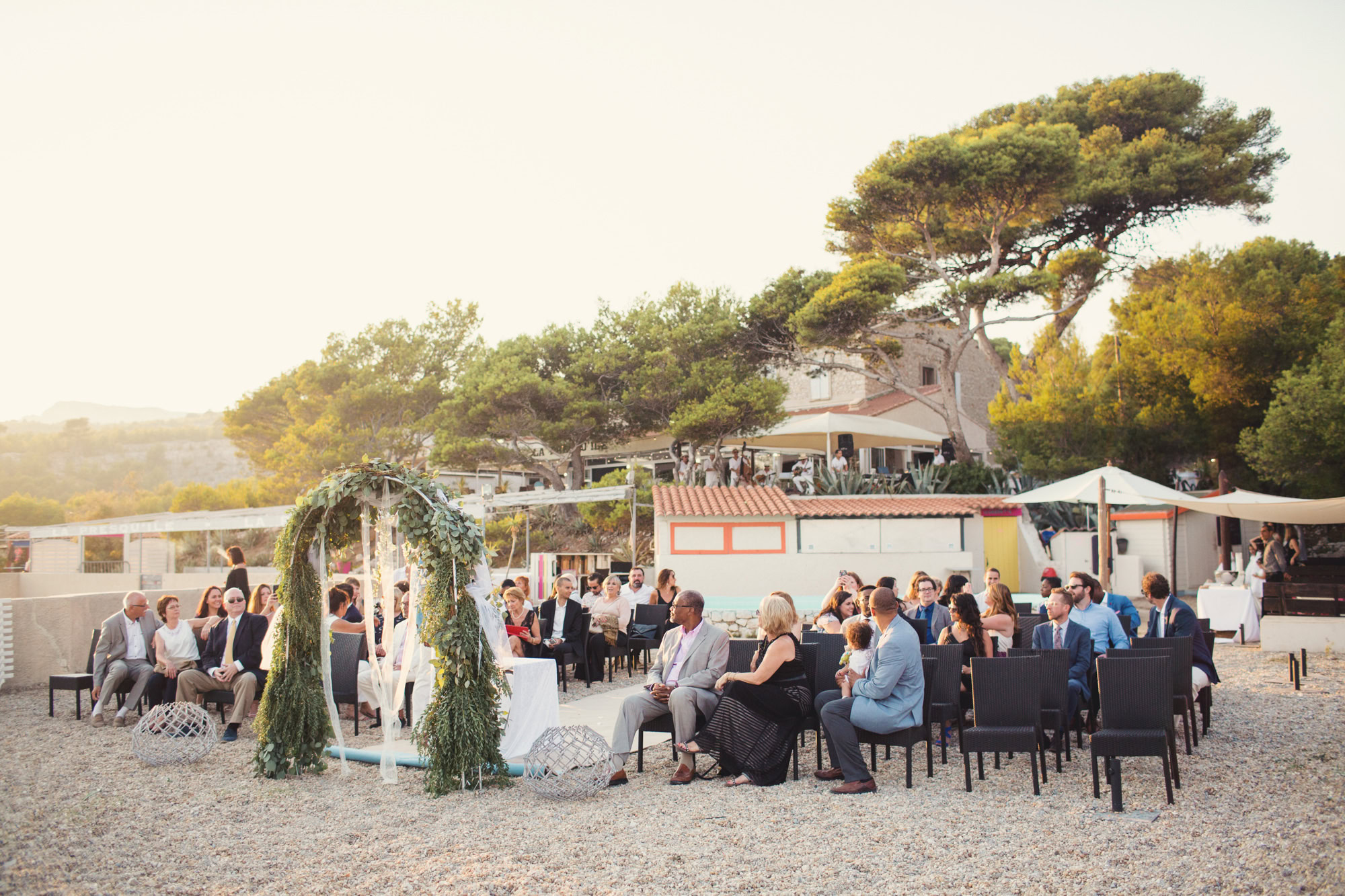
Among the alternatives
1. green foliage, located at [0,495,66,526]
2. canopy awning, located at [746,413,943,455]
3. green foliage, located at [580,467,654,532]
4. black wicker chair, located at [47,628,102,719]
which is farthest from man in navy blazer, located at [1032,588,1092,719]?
green foliage, located at [0,495,66,526]

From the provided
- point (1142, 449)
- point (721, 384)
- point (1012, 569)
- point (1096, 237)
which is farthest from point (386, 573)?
point (1096, 237)

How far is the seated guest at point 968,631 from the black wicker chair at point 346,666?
15.0 ft

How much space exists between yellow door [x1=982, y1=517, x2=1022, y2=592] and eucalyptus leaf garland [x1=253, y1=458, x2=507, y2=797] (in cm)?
1473

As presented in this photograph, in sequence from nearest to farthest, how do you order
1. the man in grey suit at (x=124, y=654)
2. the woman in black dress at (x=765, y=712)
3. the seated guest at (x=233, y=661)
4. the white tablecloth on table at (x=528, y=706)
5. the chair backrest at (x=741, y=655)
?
the woman in black dress at (x=765, y=712), the chair backrest at (x=741, y=655), the white tablecloth on table at (x=528, y=706), the seated guest at (x=233, y=661), the man in grey suit at (x=124, y=654)

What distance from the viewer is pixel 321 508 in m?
6.47

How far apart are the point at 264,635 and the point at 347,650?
0.90 m

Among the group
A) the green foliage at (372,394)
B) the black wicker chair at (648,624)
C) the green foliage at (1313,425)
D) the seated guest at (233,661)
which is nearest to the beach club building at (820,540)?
the green foliage at (1313,425)

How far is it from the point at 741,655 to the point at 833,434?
1880cm

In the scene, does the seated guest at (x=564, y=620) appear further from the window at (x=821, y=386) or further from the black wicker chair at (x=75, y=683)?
the window at (x=821, y=386)

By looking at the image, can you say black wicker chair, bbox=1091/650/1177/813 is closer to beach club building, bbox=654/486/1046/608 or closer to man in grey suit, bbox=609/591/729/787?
man in grey suit, bbox=609/591/729/787

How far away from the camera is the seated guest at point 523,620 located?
30.9 feet

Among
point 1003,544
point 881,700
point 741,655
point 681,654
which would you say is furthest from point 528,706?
point 1003,544

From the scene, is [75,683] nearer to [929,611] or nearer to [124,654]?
[124,654]

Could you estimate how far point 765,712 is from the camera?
19.5 feet
